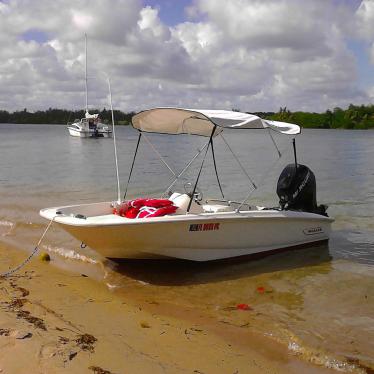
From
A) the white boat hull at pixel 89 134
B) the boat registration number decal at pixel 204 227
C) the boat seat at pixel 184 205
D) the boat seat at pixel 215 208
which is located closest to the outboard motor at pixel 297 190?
the boat seat at pixel 215 208

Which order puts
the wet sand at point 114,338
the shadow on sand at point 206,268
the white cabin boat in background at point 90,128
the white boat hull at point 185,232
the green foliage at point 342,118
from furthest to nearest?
the green foliage at point 342,118
the white cabin boat in background at point 90,128
the shadow on sand at point 206,268
the white boat hull at point 185,232
the wet sand at point 114,338

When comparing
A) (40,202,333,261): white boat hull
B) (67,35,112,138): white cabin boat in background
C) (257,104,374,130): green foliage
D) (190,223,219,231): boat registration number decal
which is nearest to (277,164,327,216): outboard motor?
(40,202,333,261): white boat hull

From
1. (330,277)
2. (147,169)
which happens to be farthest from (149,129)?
(147,169)

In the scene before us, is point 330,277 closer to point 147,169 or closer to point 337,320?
point 337,320

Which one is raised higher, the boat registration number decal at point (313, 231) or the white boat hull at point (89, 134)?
the white boat hull at point (89, 134)

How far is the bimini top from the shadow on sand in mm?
2346

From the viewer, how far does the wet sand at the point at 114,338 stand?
4211mm

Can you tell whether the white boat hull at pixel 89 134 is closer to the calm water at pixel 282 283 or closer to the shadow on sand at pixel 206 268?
the calm water at pixel 282 283

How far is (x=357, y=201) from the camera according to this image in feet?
52.2

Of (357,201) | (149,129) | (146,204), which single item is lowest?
(357,201)

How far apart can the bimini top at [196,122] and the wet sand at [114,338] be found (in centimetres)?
302

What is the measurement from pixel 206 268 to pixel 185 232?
1.04 meters

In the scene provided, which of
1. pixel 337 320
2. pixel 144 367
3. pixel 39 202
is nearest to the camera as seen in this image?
pixel 144 367

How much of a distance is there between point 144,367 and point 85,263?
13.8ft
